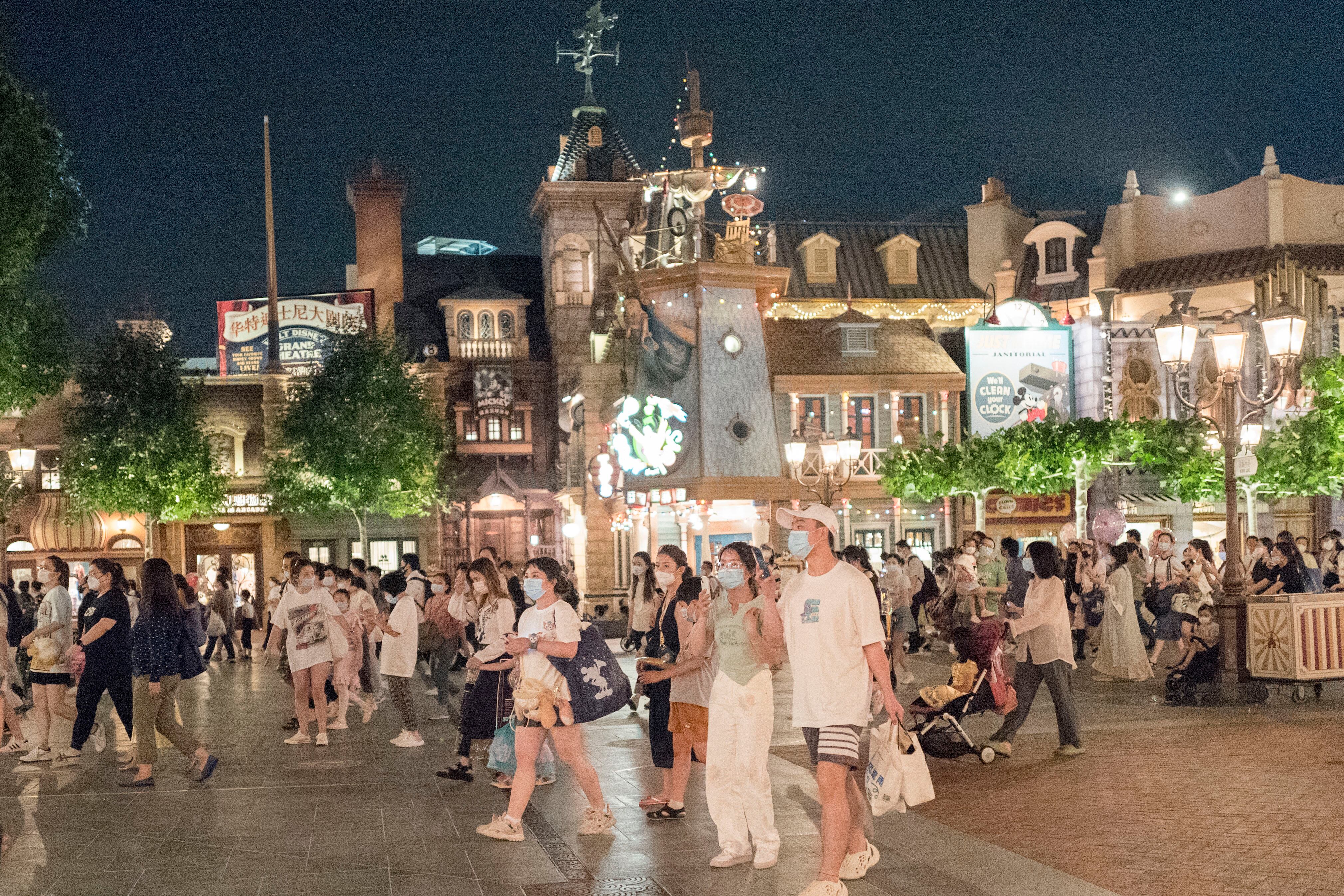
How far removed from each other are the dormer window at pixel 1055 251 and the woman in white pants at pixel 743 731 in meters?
33.7

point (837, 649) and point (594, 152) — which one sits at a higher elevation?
point (594, 152)

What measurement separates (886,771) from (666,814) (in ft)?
8.12

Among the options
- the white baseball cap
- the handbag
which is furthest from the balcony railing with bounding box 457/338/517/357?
the white baseball cap

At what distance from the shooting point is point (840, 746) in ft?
22.6

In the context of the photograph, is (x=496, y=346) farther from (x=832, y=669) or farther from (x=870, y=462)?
(x=832, y=669)

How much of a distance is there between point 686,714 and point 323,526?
110 feet

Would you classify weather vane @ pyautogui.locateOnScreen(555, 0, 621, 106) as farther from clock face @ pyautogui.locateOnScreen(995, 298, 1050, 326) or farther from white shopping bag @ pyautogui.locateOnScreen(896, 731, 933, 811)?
white shopping bag @ pyautogui.locateOnScreen(896, 731, 933, 811)

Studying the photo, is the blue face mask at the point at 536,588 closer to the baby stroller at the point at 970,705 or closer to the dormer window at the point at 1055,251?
the baby stroller at the point at 970,705

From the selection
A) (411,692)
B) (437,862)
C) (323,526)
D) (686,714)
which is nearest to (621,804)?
(686,714)

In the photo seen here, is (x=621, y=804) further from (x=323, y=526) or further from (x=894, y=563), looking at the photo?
(x=323, y=526)

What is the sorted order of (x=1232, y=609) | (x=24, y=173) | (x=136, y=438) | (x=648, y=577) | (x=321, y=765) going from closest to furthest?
(x=321, y=765) < (x=1232, y=609) < (x=648, y=577) < (x=24, y=173) < (x=136, y=438)

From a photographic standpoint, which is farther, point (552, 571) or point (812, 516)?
point (552, 571)

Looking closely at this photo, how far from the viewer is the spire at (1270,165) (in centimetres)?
3534

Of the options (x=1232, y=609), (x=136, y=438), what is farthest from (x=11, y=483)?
(x=1232, y=609)
